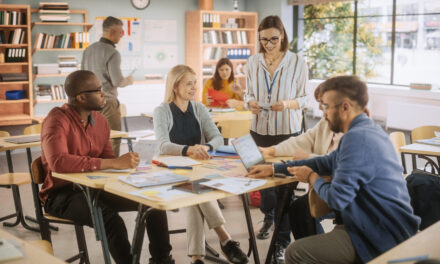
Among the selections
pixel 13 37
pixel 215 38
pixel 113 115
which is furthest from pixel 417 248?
pixel 215 38

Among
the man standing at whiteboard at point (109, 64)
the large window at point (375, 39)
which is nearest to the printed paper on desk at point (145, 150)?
the man standing at whiteboard at point (109, 64)

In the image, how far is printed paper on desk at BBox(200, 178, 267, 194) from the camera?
2420mm

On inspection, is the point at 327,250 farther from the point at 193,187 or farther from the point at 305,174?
the point at 193,187

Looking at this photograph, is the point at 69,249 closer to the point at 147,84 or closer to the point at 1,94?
the point at 1,94

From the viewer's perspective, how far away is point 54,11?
26.9 feet

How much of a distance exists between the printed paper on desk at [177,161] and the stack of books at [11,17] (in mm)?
5712

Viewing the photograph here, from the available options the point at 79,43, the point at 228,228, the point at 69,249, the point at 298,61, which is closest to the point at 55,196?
the point at 69,249

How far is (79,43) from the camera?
8.42m

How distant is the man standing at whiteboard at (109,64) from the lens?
558 cm

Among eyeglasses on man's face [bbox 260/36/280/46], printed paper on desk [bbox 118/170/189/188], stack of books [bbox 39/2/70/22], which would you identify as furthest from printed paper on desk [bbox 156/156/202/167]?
stack of books [bbox 39/2/70/22]

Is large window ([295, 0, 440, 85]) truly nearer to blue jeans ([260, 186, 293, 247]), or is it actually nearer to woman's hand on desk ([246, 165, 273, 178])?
blue jeans ([260, 186, 293, 247])

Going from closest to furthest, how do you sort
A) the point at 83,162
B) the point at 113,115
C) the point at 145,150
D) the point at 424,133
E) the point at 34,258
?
the point at 34,258, the point at 83,162, the point at 145,150, the point at 424,133, the point at 113,115

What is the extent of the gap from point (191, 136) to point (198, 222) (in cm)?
67

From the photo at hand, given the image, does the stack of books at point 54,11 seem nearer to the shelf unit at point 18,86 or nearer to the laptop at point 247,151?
the shelf unit at point 18,86
